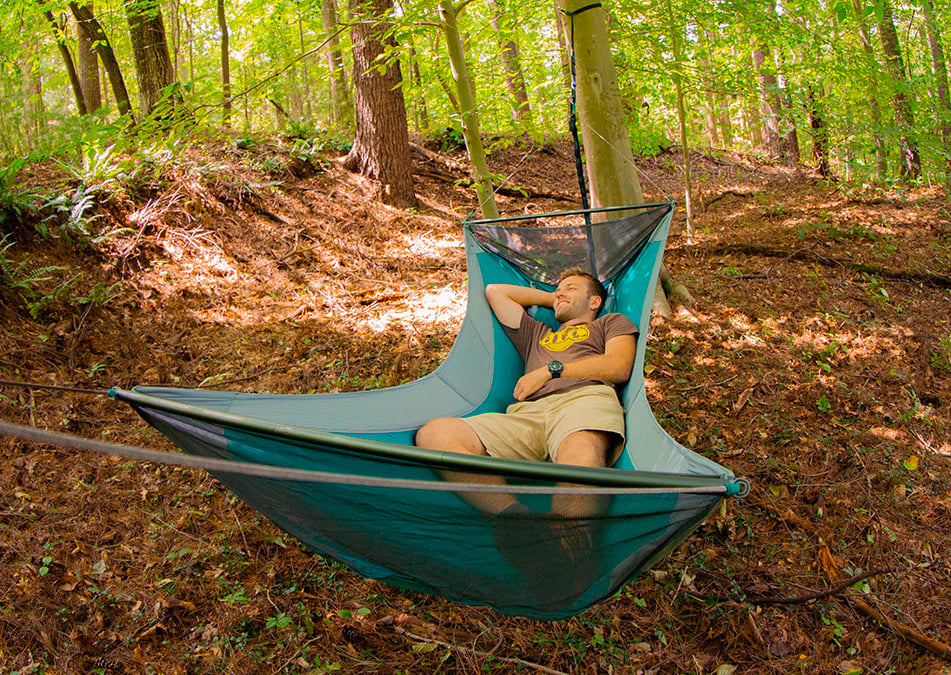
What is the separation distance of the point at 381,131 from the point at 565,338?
3.51 m

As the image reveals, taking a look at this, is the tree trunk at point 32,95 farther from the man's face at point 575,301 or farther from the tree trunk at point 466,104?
the man's face at point 575,301

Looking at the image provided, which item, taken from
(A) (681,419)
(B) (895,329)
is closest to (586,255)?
(A) (681,419)

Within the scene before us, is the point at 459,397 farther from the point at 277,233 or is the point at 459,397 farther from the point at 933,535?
the point at 277,233

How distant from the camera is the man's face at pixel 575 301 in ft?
7.89

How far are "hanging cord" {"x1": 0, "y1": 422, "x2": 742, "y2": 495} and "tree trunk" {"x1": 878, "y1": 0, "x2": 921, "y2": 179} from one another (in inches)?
175

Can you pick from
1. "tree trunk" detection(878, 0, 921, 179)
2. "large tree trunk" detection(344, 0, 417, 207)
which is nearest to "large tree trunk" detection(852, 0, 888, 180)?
"tree trunk" detection(878, 0, 921, 179)

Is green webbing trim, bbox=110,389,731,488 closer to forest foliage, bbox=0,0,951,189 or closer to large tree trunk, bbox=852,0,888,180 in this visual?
forest foliage, bbox=0,0,951,189

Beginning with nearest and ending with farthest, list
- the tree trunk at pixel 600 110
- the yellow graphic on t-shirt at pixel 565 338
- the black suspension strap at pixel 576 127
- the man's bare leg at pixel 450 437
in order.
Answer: the man's bare leg at pixel 450 437 → the yellow graphic on t-shirt at pixel 565 338 → the black suspension strap at pixel 576 127 → the tree trunk at pixel 600 110

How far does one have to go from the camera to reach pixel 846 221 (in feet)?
15.0

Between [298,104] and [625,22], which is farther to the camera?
[298,104]

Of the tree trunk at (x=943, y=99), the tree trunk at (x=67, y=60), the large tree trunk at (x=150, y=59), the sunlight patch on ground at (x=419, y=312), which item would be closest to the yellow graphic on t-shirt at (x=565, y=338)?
the sunlight patch on ground at (x=419, y=312)

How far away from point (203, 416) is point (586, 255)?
1.93 m

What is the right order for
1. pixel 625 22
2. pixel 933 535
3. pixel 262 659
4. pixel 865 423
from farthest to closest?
pixel 625 22 → pixel 865 423 → pixel 933 535 → pixel 262 659

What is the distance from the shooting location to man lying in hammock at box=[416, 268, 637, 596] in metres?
1.19
